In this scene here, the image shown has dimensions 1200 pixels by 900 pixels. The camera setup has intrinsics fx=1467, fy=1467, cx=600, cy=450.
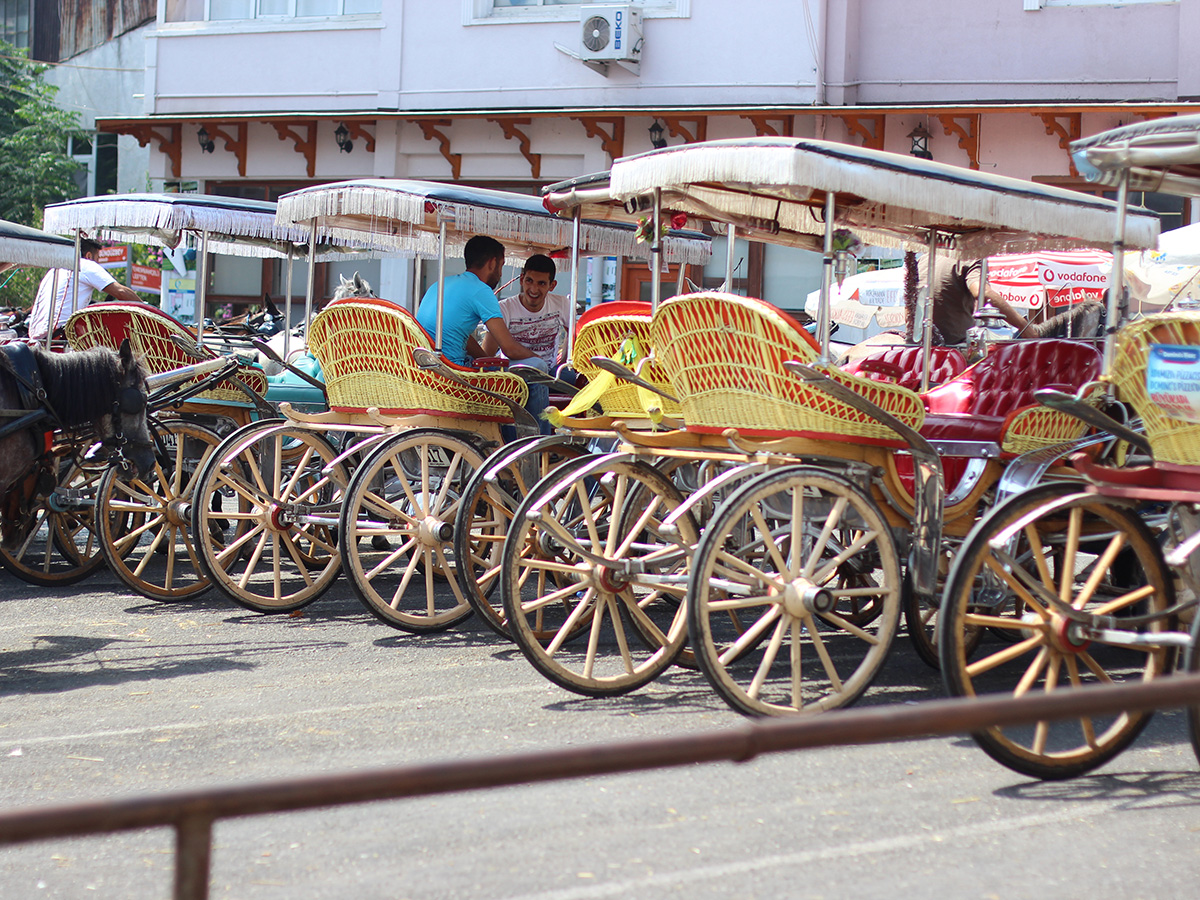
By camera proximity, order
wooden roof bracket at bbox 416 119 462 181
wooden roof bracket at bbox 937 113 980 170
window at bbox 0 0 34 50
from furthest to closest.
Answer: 1. window at bbox 0 0 34 50
2. wooden roof bracket at bbox 416 119 462 181
3. wooden roof bracket at bbox 937 113 980 170

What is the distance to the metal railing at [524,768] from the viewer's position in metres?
1.73

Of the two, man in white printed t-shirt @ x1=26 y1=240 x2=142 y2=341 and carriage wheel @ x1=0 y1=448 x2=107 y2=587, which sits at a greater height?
man in white printed t-shirt @ x1=26 y1=240 x2=142 y2=341

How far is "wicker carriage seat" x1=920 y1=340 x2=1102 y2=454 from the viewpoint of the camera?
6.76m

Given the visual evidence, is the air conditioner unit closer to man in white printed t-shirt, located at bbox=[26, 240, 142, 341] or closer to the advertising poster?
man in white printed t-shirt, located at bbox=[26, 240, 142, 341]

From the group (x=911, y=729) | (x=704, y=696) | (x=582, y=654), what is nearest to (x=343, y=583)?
(x=582, y=654)

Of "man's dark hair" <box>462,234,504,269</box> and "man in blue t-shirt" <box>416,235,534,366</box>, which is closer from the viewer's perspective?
"man in blue t-shirt" <box>416,235,534,366</box>

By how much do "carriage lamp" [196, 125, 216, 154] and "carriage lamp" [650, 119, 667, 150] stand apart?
6.91 m

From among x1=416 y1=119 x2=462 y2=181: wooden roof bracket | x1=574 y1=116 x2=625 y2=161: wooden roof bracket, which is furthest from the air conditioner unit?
x1=416 y1=119 x2=462 y2=181: wooden roof bracket

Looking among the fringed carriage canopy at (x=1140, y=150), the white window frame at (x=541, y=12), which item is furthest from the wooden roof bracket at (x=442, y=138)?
the fringed carriage canopy at (x=1140, y=150)

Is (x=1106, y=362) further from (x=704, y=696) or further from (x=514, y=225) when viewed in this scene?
(x=514, y=225)

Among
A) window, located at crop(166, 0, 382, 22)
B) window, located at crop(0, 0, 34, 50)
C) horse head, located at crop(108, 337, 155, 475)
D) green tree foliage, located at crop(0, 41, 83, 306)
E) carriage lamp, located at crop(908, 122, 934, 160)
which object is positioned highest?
window, located at crop(0, 0, 34, 50)

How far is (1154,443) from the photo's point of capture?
481 centimetres

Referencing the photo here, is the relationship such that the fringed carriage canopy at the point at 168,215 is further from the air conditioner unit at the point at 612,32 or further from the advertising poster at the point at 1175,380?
the air conditioner unit at the point at 612,32

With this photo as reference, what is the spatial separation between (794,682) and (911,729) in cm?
336
